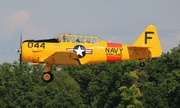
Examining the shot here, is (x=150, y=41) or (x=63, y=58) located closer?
(x=63, y=58)

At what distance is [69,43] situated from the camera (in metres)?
35.0

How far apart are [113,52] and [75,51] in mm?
2190

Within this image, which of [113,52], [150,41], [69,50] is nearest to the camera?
[69,50]

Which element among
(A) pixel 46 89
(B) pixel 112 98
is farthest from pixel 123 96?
(A) pixel 46 89

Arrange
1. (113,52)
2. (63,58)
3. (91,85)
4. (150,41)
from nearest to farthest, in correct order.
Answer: (63,58) < (113,52) < (150,41) < (91,85)

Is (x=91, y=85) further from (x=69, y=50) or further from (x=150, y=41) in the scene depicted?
(x=69, y=50)

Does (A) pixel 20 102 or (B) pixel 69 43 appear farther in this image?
(A) pixel 20 102

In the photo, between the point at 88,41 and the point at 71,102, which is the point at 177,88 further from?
the point at 88,41

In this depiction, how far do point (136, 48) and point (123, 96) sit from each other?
115 ft

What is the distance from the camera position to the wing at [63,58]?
111 feet

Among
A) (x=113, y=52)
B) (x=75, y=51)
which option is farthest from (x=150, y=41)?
(x=75, y=51)

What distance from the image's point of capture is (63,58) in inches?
1348

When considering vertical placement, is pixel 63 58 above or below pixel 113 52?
below

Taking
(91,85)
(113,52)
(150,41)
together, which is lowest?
(91,85)
